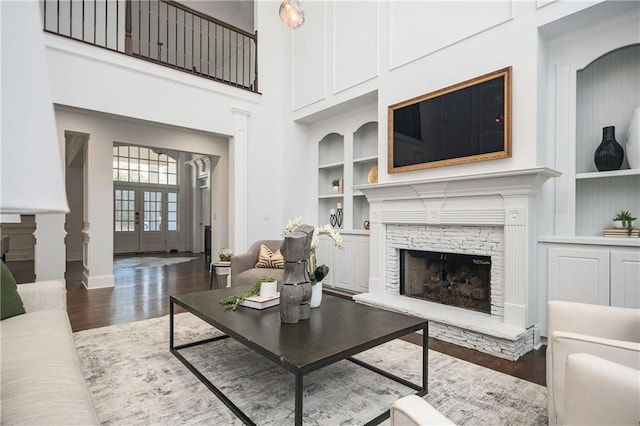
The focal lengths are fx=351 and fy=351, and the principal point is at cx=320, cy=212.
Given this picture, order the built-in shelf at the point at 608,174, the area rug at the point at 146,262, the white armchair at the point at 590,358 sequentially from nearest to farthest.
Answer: the white armchair at the point at 590,358 → the built-in shelf at the point at 608,174 → the area rug at the point at 146,262

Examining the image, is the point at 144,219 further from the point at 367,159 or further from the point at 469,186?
the point at 469,186

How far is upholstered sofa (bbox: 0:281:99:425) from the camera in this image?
1.16 metres

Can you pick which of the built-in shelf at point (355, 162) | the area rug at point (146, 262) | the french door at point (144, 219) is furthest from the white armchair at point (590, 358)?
the french door at point (144, 219)

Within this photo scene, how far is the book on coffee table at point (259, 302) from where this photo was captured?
8.16 ft

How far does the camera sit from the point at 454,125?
3.52 m

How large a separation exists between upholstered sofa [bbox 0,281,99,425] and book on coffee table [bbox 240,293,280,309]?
1046 millimetres

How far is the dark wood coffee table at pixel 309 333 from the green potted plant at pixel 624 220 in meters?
2.00

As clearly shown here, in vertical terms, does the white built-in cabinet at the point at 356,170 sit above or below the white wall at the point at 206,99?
below

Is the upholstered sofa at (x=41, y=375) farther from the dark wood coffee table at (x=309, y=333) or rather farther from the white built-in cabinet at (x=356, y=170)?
the white built-in cabinet at (x=356, y=170)

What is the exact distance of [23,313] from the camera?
223cm

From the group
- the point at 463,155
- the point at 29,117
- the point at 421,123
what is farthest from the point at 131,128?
the point at 29,117

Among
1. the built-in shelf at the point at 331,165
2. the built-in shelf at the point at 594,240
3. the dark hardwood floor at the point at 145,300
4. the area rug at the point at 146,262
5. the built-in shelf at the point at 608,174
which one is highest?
the built-in shelf at the point at 331,165

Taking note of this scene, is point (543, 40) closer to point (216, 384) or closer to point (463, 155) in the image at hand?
point (463, 155)

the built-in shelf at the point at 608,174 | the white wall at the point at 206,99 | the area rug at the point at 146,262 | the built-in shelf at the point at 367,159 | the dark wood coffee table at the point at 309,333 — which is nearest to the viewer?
the dark wood coffee table at the point at 309,333
